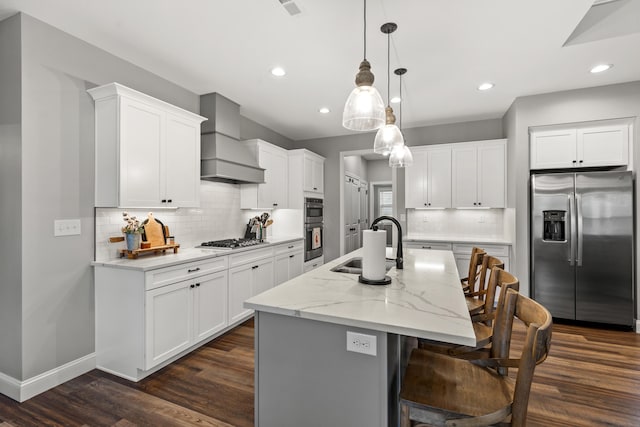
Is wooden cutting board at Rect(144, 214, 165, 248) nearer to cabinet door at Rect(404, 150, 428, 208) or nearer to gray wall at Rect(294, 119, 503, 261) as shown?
gray wall at Rect(294, 119, 503, 261)

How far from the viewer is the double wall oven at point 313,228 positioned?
5047mm

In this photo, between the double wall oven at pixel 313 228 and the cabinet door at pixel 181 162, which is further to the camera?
the double wall oven at pixel 313 228

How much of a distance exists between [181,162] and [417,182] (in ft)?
10.9

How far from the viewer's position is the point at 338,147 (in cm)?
559

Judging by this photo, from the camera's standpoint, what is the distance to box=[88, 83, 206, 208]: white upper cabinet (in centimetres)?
251

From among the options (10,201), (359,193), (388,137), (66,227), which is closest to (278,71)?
(388,137)

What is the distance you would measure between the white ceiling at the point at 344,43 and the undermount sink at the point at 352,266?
1813 mm

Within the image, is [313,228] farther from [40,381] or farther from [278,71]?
[40,381]

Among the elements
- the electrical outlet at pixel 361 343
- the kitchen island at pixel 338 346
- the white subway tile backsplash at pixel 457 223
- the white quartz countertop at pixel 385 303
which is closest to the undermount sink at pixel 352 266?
the white quartz countertop at pixel 385 303

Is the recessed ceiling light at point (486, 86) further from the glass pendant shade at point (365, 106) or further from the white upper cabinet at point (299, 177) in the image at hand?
the white upper cabinet at point (299, 177)

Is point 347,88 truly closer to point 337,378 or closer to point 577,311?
point 337,378

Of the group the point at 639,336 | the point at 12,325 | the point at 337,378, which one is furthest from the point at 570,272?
the point at 12,325

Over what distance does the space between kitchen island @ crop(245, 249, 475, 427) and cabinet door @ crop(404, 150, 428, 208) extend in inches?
129

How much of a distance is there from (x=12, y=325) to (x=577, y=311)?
5.28 m
